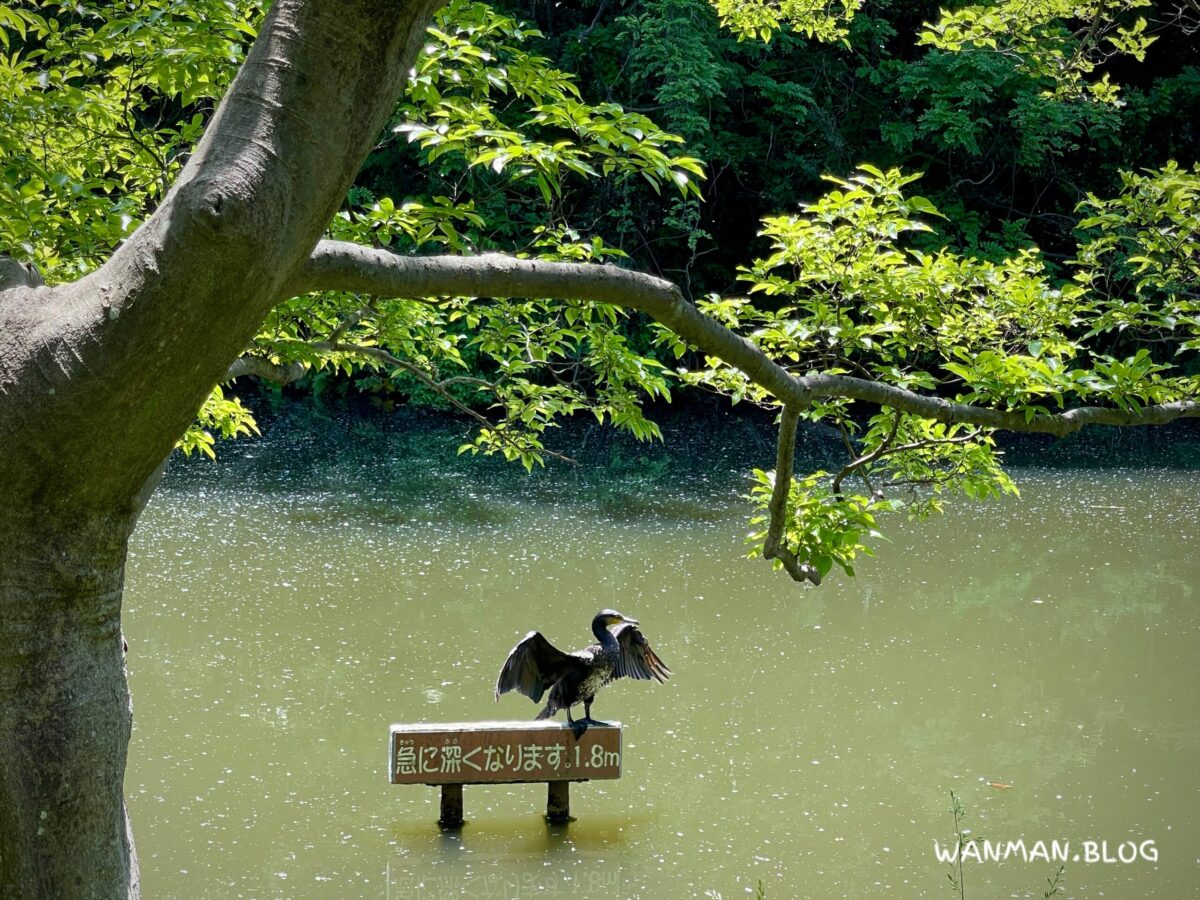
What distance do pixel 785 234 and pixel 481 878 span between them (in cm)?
229

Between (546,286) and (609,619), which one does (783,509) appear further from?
(609,619)

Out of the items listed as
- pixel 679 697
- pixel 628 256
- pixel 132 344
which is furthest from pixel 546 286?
pixel 679 697

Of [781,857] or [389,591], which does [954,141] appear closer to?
[389,591]

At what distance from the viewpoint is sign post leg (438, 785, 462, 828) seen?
4223 millimetres

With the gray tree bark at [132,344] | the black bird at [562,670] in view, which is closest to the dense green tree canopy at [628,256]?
the gray tree bark at [132,344]

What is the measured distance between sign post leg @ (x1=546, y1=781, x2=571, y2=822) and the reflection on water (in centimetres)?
7

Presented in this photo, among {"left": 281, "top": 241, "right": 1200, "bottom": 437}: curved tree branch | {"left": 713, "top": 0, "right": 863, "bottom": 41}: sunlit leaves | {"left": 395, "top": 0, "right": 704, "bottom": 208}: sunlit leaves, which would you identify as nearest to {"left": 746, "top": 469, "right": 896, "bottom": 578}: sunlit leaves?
{"left": 281, "top": 241, "right": 1200, "bottom": 437}: curved tree branch

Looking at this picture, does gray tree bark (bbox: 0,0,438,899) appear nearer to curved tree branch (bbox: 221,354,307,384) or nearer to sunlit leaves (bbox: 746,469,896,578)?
sunlit leaves (bbox: 746,469,896,578)

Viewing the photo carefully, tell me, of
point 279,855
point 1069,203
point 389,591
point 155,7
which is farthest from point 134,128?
point 1069,203

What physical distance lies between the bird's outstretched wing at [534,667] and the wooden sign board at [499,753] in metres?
0.14

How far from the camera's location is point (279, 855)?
4.02 meters

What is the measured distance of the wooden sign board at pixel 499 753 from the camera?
13.4ft

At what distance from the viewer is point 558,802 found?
4305mm

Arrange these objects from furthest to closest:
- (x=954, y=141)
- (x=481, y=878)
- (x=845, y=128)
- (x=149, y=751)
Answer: (x=845, y=128), (x=954, y=141), (x=149, y=751), (x=481, y=878)
